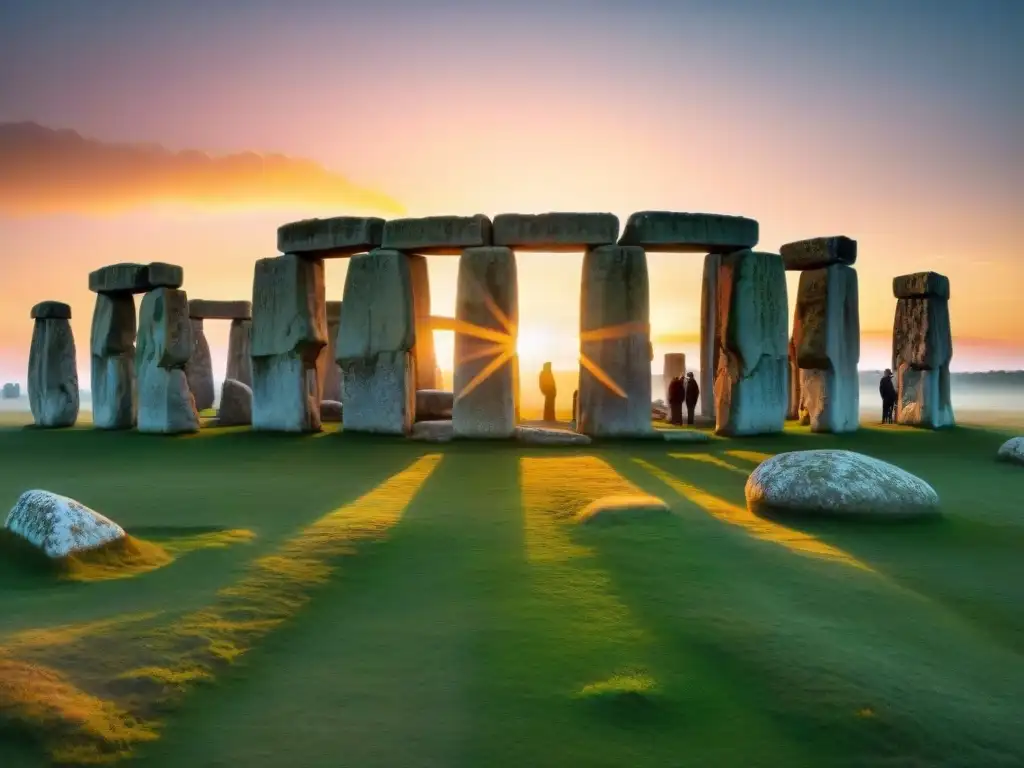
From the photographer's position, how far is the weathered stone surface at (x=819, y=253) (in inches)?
528

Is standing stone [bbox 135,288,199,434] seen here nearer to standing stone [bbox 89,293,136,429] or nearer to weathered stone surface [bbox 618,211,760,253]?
standing stone [bbox 89,293,136,429]

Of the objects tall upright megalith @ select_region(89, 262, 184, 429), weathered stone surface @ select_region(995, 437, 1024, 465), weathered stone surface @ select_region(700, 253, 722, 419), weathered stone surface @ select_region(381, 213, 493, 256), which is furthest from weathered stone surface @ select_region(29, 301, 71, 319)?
weathered stone surface @ select_region(995, 437, 1024, 465)

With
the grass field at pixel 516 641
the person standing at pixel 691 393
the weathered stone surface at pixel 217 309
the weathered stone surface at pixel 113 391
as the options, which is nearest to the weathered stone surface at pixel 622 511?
the grass field at pixel 516 641

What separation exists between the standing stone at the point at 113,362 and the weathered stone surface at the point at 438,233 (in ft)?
20.3

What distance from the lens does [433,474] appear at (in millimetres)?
8375

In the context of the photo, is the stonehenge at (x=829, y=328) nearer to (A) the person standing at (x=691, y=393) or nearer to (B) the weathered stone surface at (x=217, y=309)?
(A) the person standing at (x=691, y=393)

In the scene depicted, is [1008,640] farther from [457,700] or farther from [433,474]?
[433,474]

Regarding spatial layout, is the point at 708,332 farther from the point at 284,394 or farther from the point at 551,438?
the point at 284,394

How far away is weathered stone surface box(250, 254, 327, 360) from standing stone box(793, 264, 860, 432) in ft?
28.4

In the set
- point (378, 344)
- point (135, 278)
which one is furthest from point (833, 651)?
point (135, 278)

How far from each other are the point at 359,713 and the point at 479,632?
0.84 metres

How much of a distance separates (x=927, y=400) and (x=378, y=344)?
11.1m

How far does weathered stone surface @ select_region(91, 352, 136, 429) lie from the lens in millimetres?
14930

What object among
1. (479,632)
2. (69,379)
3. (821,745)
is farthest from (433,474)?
(69,379)
